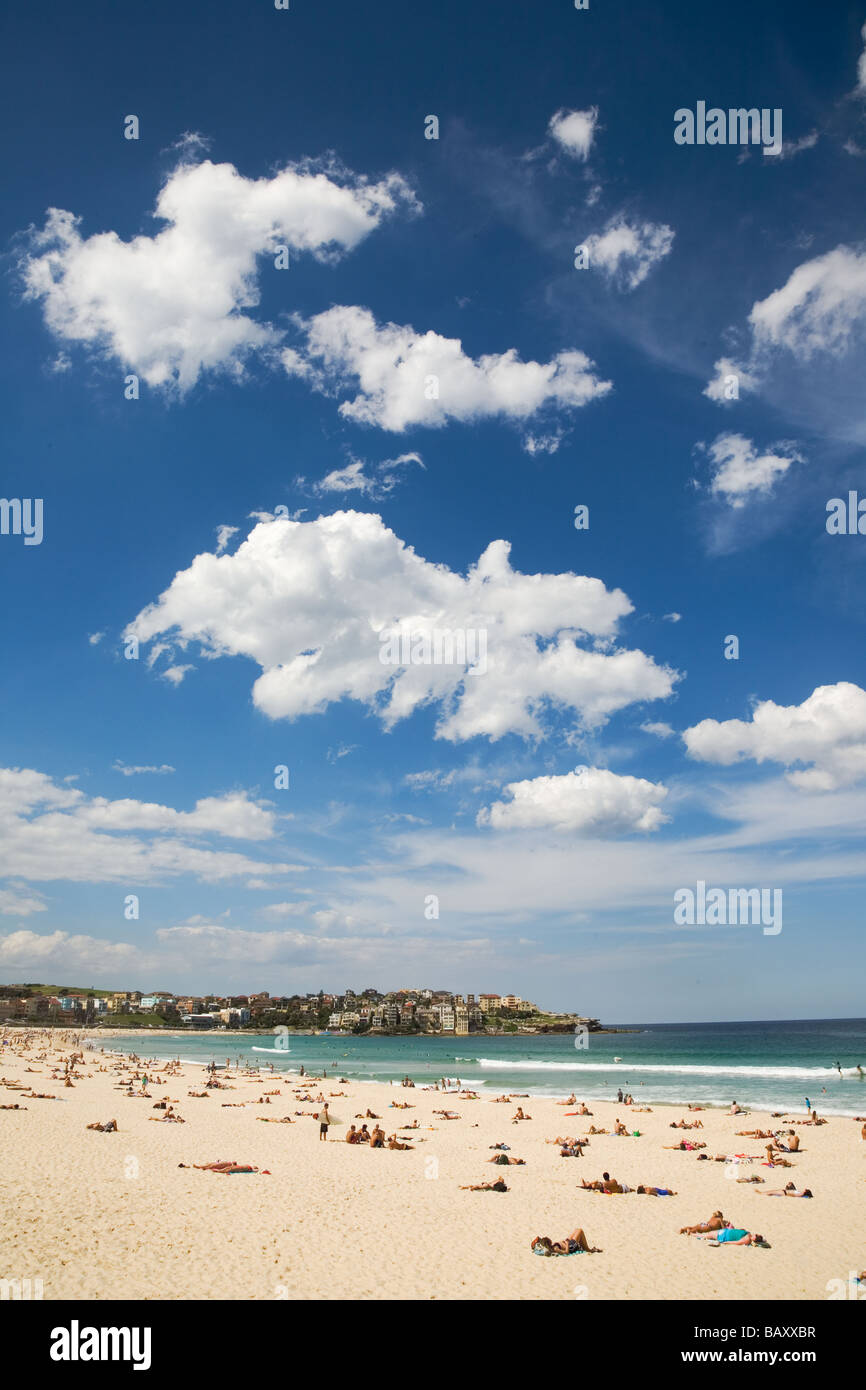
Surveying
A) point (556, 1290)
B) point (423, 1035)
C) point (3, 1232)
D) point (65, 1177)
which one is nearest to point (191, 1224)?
point (3, 1232)

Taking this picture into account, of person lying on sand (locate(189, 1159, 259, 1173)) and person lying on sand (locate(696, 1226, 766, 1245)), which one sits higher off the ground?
person lying on sand (locate(696, 1226, 766, 1245))

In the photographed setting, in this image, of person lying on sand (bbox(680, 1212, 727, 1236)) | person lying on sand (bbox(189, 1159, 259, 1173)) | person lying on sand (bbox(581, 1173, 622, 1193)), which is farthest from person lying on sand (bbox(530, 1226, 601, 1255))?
person lying on sand (bbox(189, 1159, 259, 1173))

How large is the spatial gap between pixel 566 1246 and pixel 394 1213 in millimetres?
4606

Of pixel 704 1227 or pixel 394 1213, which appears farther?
pixel 394 1213

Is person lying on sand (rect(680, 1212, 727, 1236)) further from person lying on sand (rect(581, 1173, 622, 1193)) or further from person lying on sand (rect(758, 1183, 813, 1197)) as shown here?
person lying on sand (rect(758, 1183, 813, 1197))

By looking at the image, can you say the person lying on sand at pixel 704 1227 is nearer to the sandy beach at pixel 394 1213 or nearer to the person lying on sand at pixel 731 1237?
the person lying on sand at pixel 731 1237

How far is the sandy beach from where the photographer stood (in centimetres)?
1138

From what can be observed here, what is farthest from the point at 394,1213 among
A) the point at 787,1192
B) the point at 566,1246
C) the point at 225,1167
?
the point at 787,1192

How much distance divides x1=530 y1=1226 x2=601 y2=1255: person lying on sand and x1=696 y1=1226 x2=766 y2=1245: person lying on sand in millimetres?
2766

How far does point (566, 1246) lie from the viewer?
13188 millimetres

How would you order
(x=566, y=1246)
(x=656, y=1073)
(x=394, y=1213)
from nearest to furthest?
(x=566, y=1246)
(x=394, y=1213)
(x=656, y=1073)

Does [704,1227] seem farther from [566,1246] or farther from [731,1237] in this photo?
[566,1246]
